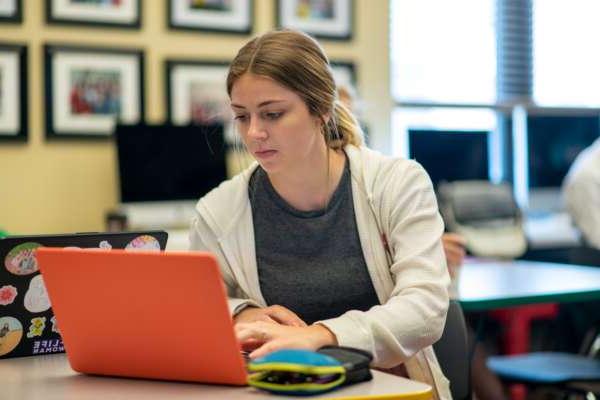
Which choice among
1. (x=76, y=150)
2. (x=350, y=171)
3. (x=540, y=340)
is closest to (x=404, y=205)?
(x=350, y=171)

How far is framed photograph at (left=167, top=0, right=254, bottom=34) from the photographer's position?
4277mm

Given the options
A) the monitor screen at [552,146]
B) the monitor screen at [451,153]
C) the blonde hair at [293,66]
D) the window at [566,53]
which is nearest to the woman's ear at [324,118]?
the blonde hair at [293,66]

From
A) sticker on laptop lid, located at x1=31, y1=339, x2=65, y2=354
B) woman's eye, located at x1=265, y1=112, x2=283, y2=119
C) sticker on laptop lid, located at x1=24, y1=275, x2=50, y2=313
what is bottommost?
sticker on laptop lid, located at x1=31, y1=339, x2=65, y2=354

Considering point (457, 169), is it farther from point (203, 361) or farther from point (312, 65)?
point (203, 361)

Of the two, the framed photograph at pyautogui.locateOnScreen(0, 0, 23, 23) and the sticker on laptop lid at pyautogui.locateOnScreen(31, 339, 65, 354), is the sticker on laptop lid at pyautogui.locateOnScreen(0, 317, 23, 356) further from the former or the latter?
the framed photograph at pyautogui.locateOnScreen(0, 0, 23, 23)

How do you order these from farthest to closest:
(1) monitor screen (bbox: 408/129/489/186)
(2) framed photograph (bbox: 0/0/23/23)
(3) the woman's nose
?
(1) monitor screen (bbox: 408/129/489/186)
(2) framed photograph (bbox: 0/0/23/23)
(3) the woman's nose

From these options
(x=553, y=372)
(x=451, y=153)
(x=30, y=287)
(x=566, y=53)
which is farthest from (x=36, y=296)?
(x=566, y=53)

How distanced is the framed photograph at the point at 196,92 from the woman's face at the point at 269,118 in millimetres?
2588

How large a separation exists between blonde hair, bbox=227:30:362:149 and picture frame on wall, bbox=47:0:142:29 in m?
2.52

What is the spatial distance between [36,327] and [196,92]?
9.43ft

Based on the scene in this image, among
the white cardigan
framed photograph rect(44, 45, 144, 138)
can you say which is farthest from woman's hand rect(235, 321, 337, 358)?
framed photograph rect(44, 45, 144, 138)

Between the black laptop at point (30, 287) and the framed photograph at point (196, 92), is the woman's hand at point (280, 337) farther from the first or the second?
the framed photograph at point (196, 92)

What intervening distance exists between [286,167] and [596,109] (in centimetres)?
442

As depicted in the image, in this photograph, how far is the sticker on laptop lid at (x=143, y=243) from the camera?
5.06ft
